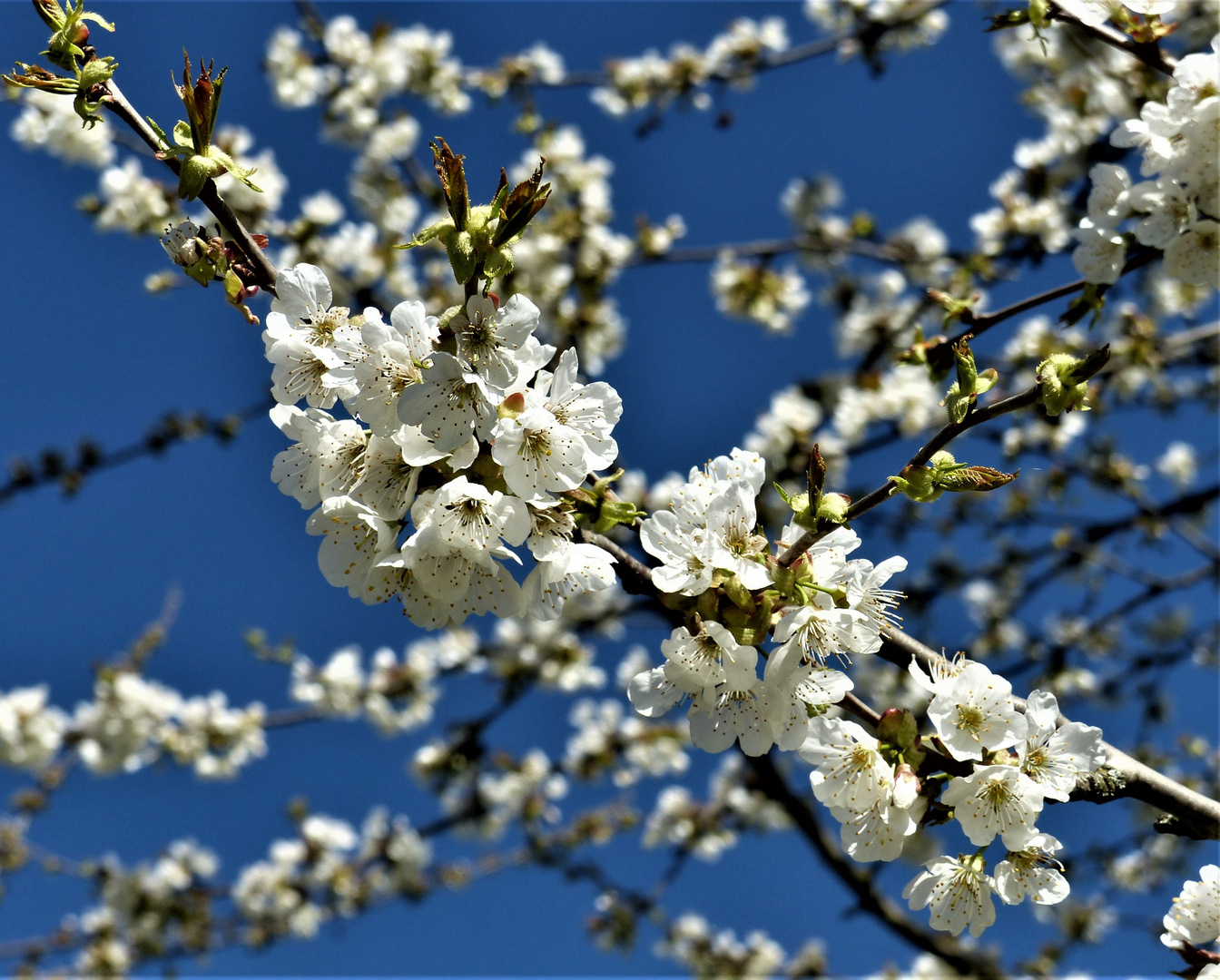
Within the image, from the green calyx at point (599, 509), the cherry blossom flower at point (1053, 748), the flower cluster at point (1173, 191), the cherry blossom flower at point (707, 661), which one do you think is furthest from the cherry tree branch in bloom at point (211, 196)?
the flower cluster at point (1173, 191)

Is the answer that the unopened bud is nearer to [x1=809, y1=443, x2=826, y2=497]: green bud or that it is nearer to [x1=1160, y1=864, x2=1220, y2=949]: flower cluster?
[x1=809, y1=443, x2=826, y2=497]: green bud

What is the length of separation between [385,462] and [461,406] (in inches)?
8.2

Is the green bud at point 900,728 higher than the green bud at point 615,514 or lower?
lower

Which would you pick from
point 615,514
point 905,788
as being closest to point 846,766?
point 905,788

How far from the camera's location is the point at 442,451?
1334 millimetres

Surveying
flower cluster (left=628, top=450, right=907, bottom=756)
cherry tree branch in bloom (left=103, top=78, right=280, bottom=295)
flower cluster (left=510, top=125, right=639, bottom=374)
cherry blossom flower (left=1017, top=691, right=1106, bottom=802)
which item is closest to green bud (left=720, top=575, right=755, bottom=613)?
flower cluster (left=628, top=450, right=907, bottom=756)

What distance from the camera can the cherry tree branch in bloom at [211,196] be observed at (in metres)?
1.41

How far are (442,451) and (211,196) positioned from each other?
0.59m

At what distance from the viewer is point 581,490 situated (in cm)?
→ 148

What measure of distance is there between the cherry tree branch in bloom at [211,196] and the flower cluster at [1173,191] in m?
1.89

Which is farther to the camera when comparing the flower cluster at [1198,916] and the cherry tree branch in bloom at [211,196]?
the flower cluster at [1198,916]

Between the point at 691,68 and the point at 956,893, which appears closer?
the point at 956,893

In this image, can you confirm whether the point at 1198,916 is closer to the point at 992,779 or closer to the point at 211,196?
the point at 992,779

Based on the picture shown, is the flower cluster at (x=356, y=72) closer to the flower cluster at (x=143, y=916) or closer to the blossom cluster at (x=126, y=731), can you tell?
the blossom cluster at (x=126, y=731)
